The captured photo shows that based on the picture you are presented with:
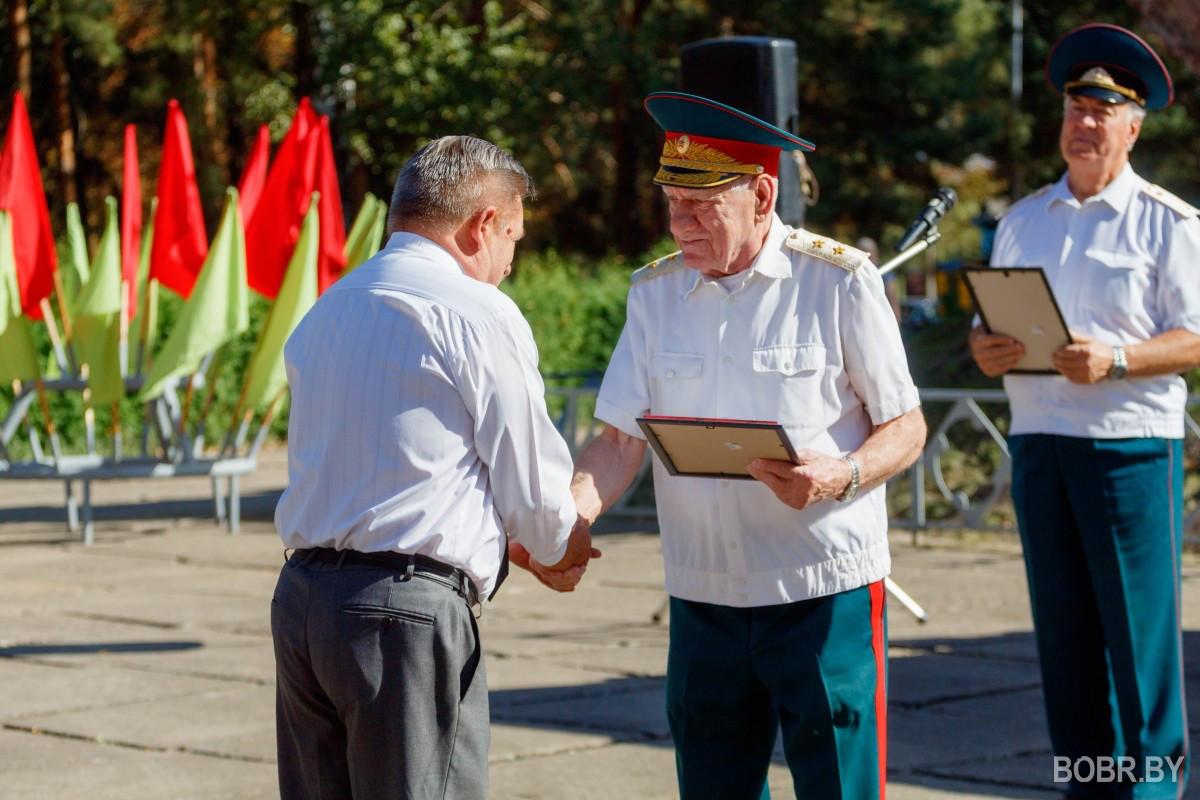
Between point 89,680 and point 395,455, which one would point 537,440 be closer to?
point 395,455

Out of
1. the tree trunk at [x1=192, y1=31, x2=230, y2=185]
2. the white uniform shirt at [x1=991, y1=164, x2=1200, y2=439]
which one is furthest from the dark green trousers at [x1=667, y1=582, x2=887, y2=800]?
the tree trunk at [x1=192, y1=31, x2=230, y2=185]

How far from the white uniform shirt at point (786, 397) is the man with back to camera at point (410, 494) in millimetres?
399

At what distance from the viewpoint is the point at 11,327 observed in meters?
10.1

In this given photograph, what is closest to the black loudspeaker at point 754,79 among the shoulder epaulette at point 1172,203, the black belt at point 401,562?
the shoulder epaulette at point 1172,203

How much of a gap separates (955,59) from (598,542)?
103ft

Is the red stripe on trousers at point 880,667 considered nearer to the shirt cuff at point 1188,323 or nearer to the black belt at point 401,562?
the black belt at point 401,562

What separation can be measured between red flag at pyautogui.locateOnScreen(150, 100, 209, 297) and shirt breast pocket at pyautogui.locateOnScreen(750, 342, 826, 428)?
771cm

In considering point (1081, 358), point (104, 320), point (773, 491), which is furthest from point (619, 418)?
point (104, 320)

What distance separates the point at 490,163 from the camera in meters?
3.06

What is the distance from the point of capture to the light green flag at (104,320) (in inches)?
397

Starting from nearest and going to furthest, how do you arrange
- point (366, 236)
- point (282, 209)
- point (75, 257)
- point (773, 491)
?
point (773, 491) < point (282, 209) < point (366, 236) < point (75, 257)

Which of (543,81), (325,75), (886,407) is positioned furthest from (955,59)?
(886,407)

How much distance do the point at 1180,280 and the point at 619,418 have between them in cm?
181

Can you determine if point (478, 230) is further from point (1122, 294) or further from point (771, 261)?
point (1122, 294)
